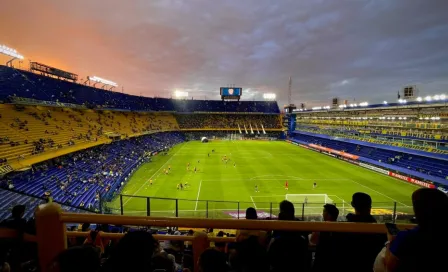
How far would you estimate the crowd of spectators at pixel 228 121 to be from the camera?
97.4m

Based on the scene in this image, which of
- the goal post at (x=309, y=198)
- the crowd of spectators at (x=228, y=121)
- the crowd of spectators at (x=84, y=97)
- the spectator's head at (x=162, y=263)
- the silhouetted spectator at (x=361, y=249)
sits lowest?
the goal post at (x=309, y=198)

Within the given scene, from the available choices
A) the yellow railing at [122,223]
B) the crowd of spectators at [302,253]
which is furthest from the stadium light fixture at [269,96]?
the yellow railing at [122,223]

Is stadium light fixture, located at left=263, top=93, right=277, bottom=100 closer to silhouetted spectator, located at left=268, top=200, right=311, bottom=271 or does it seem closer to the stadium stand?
the stadium stand

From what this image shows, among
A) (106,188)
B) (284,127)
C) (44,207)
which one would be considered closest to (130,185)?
(106,188)

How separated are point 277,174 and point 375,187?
45.0 feet

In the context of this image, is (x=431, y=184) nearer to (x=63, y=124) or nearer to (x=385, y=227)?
(x=385, y=227)

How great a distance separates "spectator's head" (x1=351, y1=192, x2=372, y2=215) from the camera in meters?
3.31

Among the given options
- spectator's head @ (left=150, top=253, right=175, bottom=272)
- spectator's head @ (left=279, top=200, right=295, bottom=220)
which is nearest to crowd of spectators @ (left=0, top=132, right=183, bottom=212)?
spectator's head @ (left=150, top=253, right=175, bottom=272)

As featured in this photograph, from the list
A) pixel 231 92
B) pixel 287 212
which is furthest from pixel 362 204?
pixel 231 92

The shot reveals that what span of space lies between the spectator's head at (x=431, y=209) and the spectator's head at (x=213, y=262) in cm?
165

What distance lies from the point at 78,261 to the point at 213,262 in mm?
1102

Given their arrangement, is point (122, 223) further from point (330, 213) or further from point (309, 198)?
point (309, 198)

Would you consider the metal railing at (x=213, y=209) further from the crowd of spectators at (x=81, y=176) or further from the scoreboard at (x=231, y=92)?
the scoreboard at (x=231, y=92)

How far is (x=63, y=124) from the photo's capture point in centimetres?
3941
